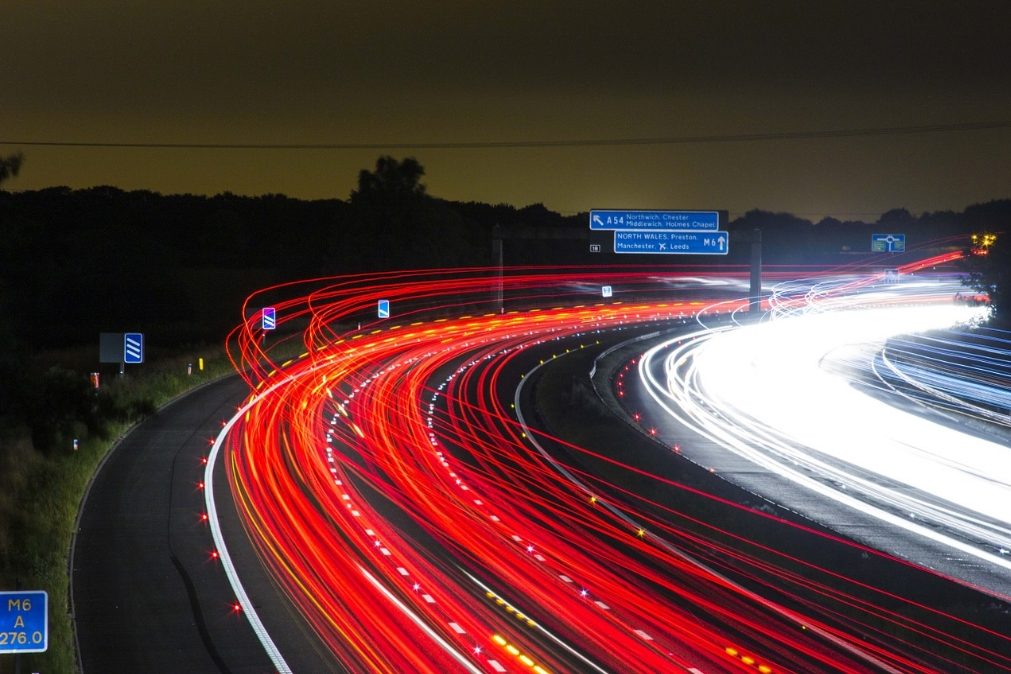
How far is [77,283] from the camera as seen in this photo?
8256 centimetres

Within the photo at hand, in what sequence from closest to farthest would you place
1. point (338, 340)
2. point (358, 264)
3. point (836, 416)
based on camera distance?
point (836, 416) → point (338, 340) → point (358, 264)

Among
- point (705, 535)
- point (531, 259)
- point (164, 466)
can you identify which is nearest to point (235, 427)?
point (164, 466)

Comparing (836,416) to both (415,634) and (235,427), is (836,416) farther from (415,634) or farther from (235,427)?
(415,634)

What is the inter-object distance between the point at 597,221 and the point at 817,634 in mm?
43498

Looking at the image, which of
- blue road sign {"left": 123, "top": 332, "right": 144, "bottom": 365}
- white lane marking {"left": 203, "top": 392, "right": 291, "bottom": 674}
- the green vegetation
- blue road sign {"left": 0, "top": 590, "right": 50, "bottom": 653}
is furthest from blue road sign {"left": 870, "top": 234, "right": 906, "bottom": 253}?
blue road sign {"left": 0, "top": 590, "right": 50, "bottom": 653}

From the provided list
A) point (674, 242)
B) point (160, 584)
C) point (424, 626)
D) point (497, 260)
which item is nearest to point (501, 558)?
point (424, 626)

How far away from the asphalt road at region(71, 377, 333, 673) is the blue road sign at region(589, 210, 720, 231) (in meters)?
31.3

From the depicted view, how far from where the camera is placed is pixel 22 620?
9672 millimetres

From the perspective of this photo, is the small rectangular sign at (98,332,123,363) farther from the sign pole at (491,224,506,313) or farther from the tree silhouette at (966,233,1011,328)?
the tree silhouette at (966,233,1011,328)

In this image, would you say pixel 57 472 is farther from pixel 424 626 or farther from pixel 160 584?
pixel 424 626

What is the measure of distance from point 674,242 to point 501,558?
1600 inches

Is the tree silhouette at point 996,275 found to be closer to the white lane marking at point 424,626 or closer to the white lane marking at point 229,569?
the white lane marking at point 229,569

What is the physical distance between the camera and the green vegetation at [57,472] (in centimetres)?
1609

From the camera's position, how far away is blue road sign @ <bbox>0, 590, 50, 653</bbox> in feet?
31.7
